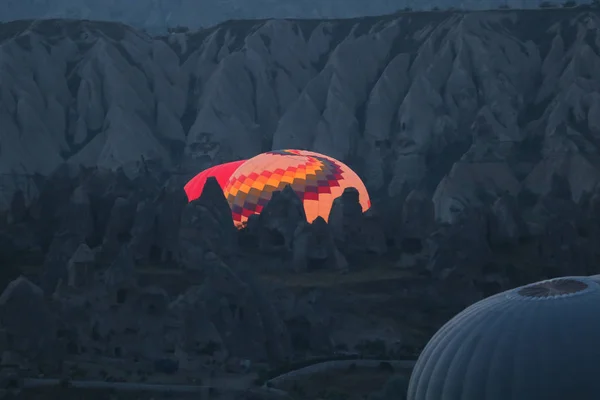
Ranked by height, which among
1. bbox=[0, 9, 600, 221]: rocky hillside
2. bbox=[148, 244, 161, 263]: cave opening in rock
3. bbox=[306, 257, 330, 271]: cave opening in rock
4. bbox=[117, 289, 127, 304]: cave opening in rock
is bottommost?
bbox=[117, 289, 127, 304]: cave opening in rock

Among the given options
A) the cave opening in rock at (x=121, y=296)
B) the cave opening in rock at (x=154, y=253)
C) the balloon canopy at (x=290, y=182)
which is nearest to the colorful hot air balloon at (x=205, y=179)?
the balloon canopy at (x=290, y=182)

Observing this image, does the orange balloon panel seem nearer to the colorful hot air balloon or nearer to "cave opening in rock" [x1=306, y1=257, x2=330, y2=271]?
the colorful hot air balloon

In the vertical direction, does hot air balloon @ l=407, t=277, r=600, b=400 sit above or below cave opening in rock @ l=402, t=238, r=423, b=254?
below

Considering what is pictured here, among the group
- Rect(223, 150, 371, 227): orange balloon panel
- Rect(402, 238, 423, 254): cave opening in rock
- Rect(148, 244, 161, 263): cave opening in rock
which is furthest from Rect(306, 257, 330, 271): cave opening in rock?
Rect(223, 150, 371, 227): orange balloon panel

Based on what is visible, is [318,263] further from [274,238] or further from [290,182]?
[290,182]

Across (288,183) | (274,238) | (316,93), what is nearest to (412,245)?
(274,238)

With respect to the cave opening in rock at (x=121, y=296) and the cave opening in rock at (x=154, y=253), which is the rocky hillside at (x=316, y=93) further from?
the cave opening in rock at (x=121, y=296)
